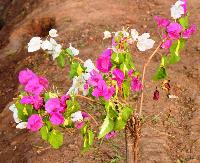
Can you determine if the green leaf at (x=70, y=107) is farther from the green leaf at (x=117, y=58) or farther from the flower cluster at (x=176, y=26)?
the flower cluster at (x=176, y=26)

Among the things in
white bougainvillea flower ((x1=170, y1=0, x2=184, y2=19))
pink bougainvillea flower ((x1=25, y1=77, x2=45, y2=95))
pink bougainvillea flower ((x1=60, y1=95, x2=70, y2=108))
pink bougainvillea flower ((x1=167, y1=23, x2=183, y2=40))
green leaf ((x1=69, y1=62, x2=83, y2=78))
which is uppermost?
white bougainvillea flower ((x1=170, y1=0, x2=184, y2=19))

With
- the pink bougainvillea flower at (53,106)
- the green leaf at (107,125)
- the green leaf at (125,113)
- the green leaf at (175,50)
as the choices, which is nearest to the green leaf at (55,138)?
the pink bougainvillea flower at (53,106)

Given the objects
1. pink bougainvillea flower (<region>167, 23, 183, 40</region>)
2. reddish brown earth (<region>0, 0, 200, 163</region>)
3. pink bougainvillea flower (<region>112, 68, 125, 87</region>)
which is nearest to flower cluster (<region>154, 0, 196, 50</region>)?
pink bougainvillea flower (<region>167, 23, 183, 40</region>)

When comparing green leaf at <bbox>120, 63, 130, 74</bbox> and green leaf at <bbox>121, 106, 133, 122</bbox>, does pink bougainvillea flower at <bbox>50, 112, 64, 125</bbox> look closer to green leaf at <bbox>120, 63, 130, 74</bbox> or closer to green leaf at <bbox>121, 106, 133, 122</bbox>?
green leaf at <bbox>121, 106, 133, 122</bbox>

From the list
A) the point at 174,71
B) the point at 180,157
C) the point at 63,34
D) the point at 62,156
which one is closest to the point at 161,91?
the point at 174,71

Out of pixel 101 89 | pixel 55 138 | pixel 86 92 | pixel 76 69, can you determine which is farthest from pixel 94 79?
pixel 55 138
